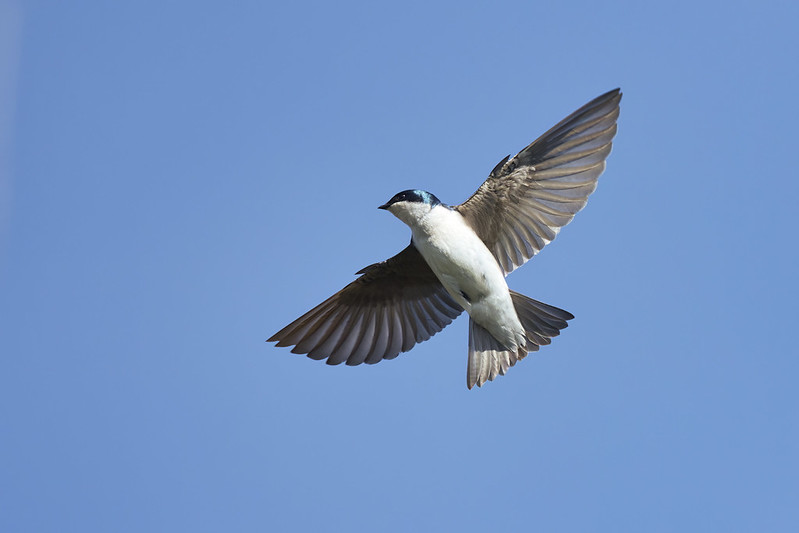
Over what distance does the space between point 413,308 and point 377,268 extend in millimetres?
395

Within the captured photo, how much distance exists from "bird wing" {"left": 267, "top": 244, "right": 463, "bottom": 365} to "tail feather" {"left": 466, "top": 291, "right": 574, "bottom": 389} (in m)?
0.56

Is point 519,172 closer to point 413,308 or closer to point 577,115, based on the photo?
point 577,115

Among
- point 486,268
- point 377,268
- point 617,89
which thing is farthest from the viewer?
point 377,268

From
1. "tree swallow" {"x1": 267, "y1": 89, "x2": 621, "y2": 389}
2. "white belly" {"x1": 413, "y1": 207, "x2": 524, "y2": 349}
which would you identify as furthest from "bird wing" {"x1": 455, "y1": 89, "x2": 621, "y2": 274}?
"white belly" {"x1": 413, "y1": 207, "x2": 524, "y2": 349}

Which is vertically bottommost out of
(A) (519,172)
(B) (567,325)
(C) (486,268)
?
(B) (567,325)

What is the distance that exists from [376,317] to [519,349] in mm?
1127

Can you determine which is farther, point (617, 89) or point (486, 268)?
point (486, 268)

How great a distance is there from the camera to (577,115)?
5488mm

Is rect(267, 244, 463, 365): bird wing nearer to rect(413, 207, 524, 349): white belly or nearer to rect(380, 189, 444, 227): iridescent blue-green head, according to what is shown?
rect(413, 207, 524, 349): white belly

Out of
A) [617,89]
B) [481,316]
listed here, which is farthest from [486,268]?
[617,89]

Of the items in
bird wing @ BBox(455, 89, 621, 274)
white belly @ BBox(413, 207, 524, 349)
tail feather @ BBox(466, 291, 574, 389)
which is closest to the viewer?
bird wing @ BBox(455, 89, 621, 274)

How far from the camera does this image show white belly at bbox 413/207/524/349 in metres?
5.64

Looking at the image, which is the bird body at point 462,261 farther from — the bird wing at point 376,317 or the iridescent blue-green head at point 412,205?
the bird wing at point 376,317

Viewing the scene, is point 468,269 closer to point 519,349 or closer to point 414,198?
point 414,198
